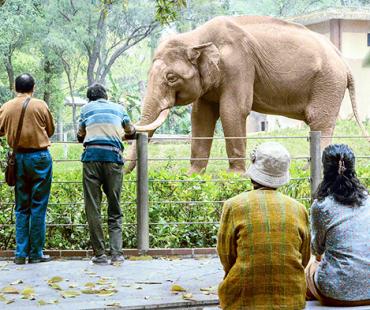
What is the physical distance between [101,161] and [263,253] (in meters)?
3.58

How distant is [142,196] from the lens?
841 centimetres

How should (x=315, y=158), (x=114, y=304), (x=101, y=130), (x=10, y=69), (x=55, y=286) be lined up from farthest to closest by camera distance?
(x=10, y=69) < (x=315, y=158) < (x=101, y=130) < (x=55, y=286) < (x=114, y=304)

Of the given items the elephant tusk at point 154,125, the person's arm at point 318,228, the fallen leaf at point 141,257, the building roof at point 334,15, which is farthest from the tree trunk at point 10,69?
the person's arm at point 318,228

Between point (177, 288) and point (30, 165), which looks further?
point (30, 165)

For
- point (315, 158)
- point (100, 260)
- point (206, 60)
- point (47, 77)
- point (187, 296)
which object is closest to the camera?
point (187, 296)

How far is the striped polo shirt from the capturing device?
7.66 m

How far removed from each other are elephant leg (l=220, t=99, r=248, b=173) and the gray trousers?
335cm

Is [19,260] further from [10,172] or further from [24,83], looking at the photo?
[24,83]

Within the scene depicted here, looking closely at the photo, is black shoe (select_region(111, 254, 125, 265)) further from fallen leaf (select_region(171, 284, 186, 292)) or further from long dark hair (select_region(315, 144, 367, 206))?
long dark hair (select_region(315, 144, 367, 206))

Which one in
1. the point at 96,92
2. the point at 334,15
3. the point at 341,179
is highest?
the point at 334,15

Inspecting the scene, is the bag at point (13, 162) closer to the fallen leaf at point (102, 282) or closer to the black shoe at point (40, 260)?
the black shoe at point (40, 260)

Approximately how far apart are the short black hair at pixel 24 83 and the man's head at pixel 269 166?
3.85 m

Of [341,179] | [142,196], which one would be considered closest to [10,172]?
[142,196]

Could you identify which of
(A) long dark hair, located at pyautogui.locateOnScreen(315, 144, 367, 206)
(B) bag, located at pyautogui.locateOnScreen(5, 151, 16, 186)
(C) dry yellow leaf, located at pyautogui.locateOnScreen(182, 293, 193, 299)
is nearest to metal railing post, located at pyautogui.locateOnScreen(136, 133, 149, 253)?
(B) bag, located at pyautogui.locateOnScreen(5, 151, 16, 186)
